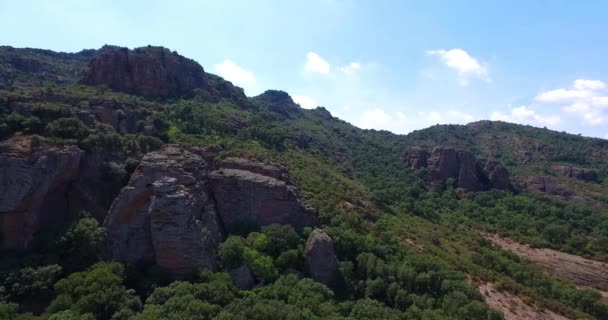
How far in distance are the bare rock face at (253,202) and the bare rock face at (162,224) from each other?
5005 millimetres

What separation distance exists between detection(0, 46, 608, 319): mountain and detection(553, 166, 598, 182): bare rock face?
47.3 metres

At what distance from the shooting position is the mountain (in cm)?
3744

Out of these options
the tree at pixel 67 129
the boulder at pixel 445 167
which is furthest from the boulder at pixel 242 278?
the boulder at pixel 445 167

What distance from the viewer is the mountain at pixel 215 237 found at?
37.4 meters

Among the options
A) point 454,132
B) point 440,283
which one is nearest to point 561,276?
point 440,283

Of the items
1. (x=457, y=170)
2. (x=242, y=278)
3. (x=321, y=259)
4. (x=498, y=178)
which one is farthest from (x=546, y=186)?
(x=242, y=278)

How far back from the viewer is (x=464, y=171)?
395 ft

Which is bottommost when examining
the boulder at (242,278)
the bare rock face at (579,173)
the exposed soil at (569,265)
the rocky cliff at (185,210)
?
the boulder at (242,278)

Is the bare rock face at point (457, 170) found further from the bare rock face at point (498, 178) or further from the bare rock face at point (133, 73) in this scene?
the bare rock face at point (133, 73)

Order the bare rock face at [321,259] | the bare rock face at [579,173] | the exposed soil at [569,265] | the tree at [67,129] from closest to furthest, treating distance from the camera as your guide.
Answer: the bare rock face at [321,259], the tree at [67,129], the exposed soil at [569,265], the bare rock face at [579,173]

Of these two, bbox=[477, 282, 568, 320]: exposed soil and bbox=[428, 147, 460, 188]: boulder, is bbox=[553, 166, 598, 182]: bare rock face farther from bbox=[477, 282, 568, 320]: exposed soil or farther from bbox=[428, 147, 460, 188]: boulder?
bbox=[477, 282, 568, 320]: exposed soil

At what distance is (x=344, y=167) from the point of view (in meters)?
115

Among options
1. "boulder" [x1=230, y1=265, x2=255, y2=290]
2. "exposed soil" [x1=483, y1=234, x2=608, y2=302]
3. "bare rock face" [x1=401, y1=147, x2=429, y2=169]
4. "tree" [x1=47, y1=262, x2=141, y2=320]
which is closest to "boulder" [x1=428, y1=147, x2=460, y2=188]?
"bare rock face" [x1=401, y1=147, x2=429, y2=169]

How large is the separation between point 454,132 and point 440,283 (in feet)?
513
